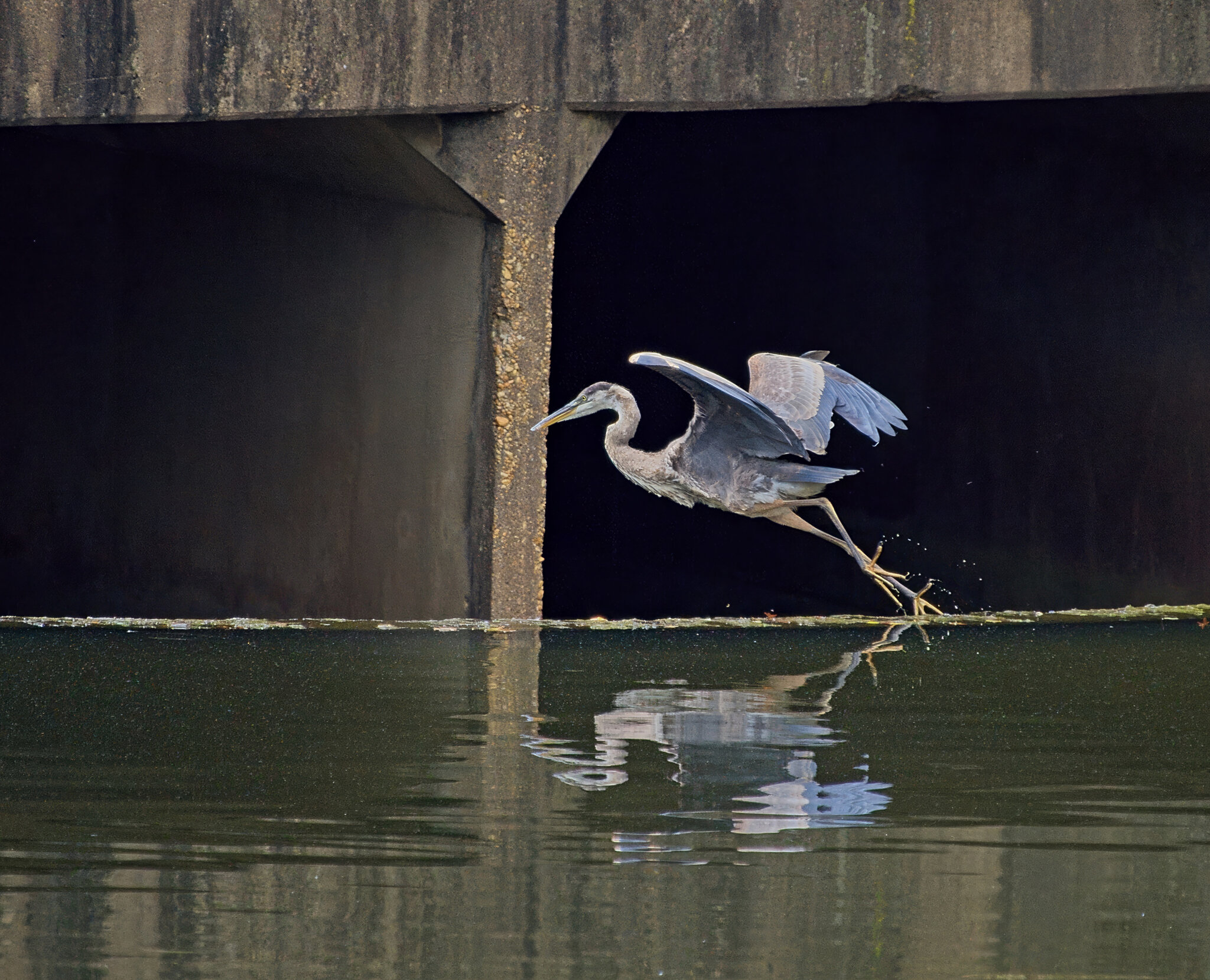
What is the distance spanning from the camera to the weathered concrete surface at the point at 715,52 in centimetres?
834

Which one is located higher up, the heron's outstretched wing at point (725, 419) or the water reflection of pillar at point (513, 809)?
the heron's outstretched wing at point (725, 419)

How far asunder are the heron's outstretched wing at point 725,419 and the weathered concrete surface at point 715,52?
4.88 ft

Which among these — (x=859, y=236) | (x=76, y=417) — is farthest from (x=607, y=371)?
(x=76, y=417)

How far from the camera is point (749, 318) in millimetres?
12938

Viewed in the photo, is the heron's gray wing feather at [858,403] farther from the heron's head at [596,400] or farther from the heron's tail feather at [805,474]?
the heron's head at [596,400]

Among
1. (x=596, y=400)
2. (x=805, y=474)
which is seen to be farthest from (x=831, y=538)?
(x=596, y=400)

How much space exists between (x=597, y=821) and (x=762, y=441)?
16.0 feet

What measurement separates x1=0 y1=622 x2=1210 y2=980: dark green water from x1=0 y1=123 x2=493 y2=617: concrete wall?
256 cm

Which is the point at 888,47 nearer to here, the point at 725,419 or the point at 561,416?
the point at 725,419

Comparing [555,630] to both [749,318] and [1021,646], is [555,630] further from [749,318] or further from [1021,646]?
[749,318]

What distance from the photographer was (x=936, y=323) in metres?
12.9

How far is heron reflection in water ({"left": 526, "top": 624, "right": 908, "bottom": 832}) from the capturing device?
4246 mm

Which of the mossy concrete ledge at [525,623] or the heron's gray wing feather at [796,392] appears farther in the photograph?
the heron's gray wing feather at [796,392]

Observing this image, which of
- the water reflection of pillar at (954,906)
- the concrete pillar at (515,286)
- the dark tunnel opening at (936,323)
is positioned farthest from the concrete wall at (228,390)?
the water reflection of pillar at (954,906)
